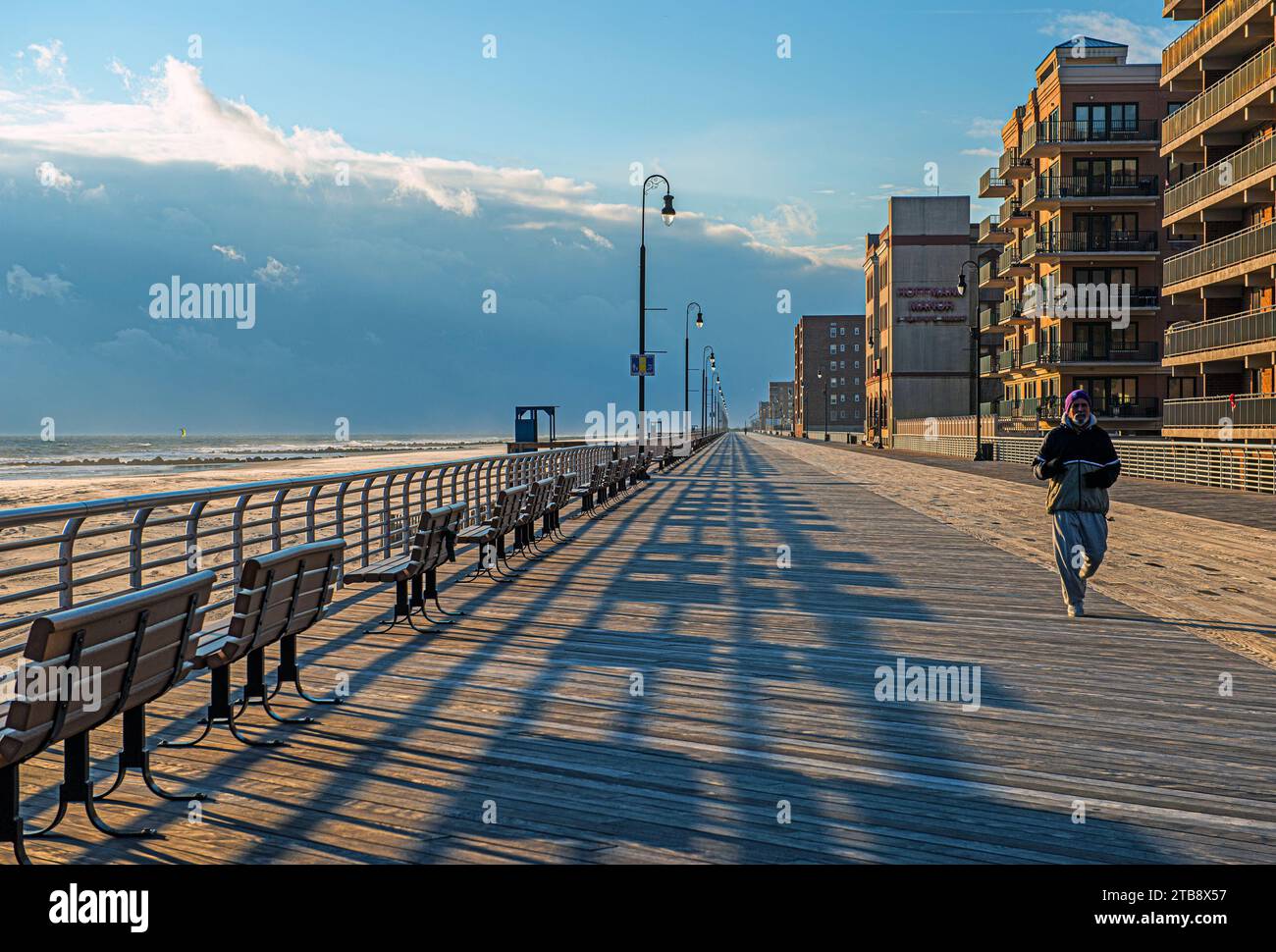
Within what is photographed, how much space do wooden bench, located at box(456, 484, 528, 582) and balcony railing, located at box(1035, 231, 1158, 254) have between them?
48882 millimetres

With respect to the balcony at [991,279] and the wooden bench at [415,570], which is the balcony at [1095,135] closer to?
the balcony at [991,279]

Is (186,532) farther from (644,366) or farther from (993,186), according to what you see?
(993,186)

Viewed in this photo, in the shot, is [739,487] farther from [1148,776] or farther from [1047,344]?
[1047,344]

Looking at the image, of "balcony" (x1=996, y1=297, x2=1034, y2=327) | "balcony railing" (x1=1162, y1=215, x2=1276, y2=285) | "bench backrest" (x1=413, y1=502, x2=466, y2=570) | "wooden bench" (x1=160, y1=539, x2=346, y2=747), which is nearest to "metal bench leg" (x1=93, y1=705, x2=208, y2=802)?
"wooden bench" (x1=160, y1=539, x2=346, y2=747)

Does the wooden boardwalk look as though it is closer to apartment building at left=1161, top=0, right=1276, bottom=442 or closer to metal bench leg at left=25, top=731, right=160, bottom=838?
metal bench leg at left=25, top=731, right=160, bottom=838

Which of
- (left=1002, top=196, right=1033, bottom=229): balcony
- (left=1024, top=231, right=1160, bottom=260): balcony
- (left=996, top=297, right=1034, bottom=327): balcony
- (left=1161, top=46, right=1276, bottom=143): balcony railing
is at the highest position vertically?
(left=1002, top=196, right=1033, bottom=229): balcony

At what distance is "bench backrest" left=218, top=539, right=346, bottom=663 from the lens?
572 cm

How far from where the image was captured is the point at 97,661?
4.16 meters

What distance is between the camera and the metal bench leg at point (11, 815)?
4121 mm

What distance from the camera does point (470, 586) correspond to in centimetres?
1191

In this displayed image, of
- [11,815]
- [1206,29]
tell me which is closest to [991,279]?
[1206,29]

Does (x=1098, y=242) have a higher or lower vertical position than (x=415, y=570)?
higher

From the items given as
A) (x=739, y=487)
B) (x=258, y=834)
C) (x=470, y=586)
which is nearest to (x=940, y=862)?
(x=258, y=834)

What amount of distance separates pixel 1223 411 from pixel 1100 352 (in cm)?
1958
